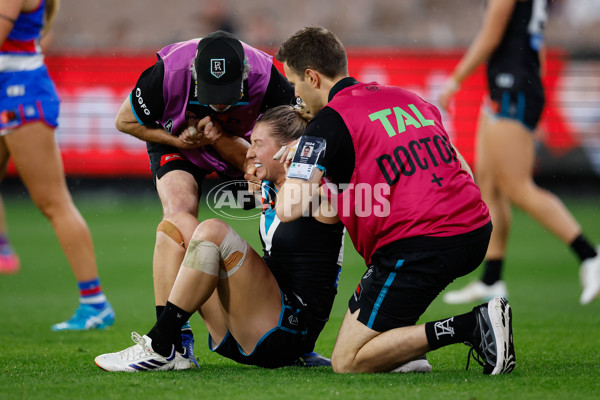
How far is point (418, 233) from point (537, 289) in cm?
359

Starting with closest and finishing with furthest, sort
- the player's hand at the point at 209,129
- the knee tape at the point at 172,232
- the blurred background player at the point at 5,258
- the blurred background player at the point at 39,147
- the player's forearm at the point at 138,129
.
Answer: the knee tape at the point at 172,232 < the player's hand at the point at 209,129 < the player's forearm at the point at 138,129 < the blurred background player at the point at 39,147 < the blurred background player at the point at 5,258

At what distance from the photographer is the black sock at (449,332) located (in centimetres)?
367

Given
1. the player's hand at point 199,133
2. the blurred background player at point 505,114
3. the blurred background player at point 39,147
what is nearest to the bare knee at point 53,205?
the blurred background player at point 39,147

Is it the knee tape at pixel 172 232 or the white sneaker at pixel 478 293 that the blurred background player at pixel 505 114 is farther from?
the knee tape at pixel 172 232

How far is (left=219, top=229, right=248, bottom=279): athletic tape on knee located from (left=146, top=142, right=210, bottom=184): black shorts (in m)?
1.04

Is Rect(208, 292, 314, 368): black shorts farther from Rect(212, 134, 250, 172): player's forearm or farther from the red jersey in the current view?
Rect(212, 134, 250, 172): player's forearm

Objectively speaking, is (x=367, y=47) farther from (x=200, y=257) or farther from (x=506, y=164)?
(x=200, y=257)

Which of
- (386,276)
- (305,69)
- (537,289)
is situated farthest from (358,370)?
(537,289)

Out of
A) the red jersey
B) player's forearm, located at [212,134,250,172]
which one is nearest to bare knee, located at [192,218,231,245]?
the red jersey

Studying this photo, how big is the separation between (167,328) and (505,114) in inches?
154

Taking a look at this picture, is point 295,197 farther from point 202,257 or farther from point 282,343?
point 282,343

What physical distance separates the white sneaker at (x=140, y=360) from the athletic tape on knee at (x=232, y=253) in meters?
0.44

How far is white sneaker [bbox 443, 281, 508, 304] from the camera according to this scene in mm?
6418

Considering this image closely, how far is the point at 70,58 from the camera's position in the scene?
1336 centimetres
